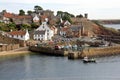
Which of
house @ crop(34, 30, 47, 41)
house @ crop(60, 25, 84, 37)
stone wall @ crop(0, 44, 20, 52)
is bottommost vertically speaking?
stone wall @ crop(0, 44, 20, 52)

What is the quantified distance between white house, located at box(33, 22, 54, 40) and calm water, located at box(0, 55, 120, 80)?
54.3ft

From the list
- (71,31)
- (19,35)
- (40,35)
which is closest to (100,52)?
(40,35)

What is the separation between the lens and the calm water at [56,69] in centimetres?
5666

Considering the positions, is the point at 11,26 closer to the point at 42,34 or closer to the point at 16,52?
the point at 42,34

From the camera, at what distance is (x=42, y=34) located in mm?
92000

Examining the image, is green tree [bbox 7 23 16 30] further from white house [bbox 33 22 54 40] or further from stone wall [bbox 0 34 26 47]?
stone wall [bbox 0 34 26 47]

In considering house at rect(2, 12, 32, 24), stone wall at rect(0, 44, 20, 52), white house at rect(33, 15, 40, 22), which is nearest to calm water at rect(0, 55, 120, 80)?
stone wall at rect(0, 44, 20, 52)

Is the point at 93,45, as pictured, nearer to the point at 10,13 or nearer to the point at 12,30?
the point at 12,30

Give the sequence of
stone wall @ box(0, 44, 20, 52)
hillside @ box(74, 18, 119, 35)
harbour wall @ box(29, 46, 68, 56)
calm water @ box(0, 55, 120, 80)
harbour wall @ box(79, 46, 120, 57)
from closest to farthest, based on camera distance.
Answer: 1. calm water @ box(0, 55, 120, 80)
2. harbour wall @ box(79, 46, 120, 57)
3. harbour wall @ box(29, 46, 68, 56)
4. stone wall @ box(0, 44, 20, 52)
5. hillside @ box(74, 18, 119, 35)

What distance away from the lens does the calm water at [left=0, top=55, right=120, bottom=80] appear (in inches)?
2231

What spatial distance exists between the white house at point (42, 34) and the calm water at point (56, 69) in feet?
54.3

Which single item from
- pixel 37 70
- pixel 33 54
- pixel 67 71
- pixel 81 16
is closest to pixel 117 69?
pixel 67 71

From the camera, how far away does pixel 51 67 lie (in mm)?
64562

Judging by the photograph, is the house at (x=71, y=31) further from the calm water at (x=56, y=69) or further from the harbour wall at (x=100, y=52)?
the calm water at (x=56, y=69)
